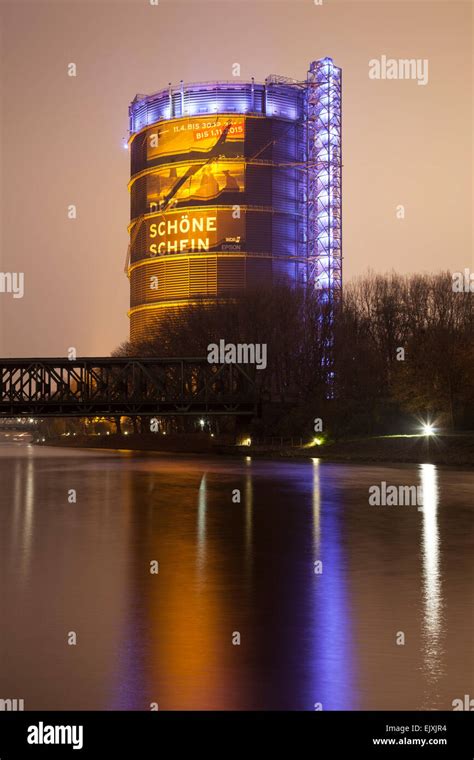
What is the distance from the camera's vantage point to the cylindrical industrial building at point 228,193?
543 ft

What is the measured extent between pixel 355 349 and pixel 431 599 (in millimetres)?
81617

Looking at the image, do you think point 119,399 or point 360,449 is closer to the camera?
point 360,449

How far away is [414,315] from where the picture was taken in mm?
111938

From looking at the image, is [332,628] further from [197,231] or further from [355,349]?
[197,231]

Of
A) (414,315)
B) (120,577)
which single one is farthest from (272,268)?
(120,577)

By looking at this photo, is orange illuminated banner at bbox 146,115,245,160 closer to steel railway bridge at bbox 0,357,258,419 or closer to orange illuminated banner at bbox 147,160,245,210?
orange illuminated banner at bbox 147,160,245,210

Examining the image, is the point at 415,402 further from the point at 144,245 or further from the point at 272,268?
the point at 144,245

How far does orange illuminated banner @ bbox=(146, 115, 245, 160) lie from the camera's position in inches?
6816

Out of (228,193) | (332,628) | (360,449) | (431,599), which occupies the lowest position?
(332,628)
